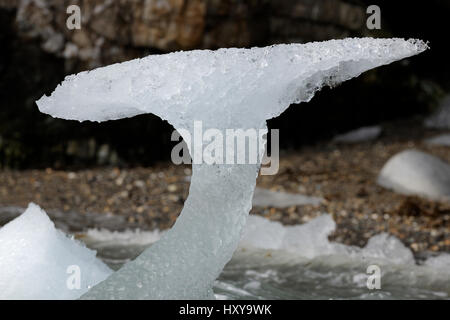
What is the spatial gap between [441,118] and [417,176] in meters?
2.44

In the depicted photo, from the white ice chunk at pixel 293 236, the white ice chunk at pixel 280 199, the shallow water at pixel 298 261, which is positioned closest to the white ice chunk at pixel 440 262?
the shallow water at pixel 298 261

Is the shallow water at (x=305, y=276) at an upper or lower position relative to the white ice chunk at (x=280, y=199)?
lower

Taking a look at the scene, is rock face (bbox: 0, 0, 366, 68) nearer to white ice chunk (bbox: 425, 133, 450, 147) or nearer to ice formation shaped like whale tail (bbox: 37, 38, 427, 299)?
white ice chunk (bbox: 425, 133, 450, 147)

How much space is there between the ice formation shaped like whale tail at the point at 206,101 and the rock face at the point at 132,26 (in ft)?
9.46

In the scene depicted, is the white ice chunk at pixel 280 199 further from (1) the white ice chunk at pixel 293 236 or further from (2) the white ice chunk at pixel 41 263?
(2) the white ice chunk at pixel 41 263

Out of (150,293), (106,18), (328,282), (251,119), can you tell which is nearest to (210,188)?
(251,119)

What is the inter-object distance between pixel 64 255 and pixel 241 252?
4.07ft

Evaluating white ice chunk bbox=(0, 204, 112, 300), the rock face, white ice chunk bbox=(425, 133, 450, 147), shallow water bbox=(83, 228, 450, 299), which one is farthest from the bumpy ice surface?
white ice chunk bbox=(425, 133, 450, 147)

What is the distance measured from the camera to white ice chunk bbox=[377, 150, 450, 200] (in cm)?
386

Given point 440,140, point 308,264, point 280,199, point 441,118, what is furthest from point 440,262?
point 441,118

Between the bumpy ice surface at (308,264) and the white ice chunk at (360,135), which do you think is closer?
the bumpy ice surface at (308,264)

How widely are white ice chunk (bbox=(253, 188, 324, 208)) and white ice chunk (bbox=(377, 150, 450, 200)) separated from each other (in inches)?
21.4

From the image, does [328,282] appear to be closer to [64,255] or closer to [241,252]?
[241,252]

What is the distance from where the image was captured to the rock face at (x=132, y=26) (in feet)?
14.9
